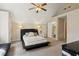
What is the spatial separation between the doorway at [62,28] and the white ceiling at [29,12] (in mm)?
164

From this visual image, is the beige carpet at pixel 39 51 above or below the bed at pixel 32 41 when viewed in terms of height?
below

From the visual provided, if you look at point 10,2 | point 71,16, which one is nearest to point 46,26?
point 71,16

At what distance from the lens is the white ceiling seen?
5.15 feet

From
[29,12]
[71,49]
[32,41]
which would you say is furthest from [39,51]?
[29,12]

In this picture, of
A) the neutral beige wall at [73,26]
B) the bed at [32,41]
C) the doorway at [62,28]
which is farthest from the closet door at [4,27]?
the neutral beige wall at [73,26]

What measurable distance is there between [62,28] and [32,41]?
0.60 metres

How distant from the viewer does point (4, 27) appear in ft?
5.24

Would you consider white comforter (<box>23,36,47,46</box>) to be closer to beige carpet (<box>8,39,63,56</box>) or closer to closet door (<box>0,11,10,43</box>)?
beige carpet (<box>8,39,63,56</box>)

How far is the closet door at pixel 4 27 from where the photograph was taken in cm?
157

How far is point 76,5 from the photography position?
1.54 m

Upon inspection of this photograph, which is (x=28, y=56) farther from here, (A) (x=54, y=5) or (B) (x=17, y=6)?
(A) (x=54, y=5)

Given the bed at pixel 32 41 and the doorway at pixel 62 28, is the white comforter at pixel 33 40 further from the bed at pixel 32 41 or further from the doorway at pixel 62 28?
the doorway at pixel 62 28

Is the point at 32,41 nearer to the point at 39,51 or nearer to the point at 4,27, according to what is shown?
the point at 39,51

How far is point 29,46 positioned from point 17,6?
73 centimetres
